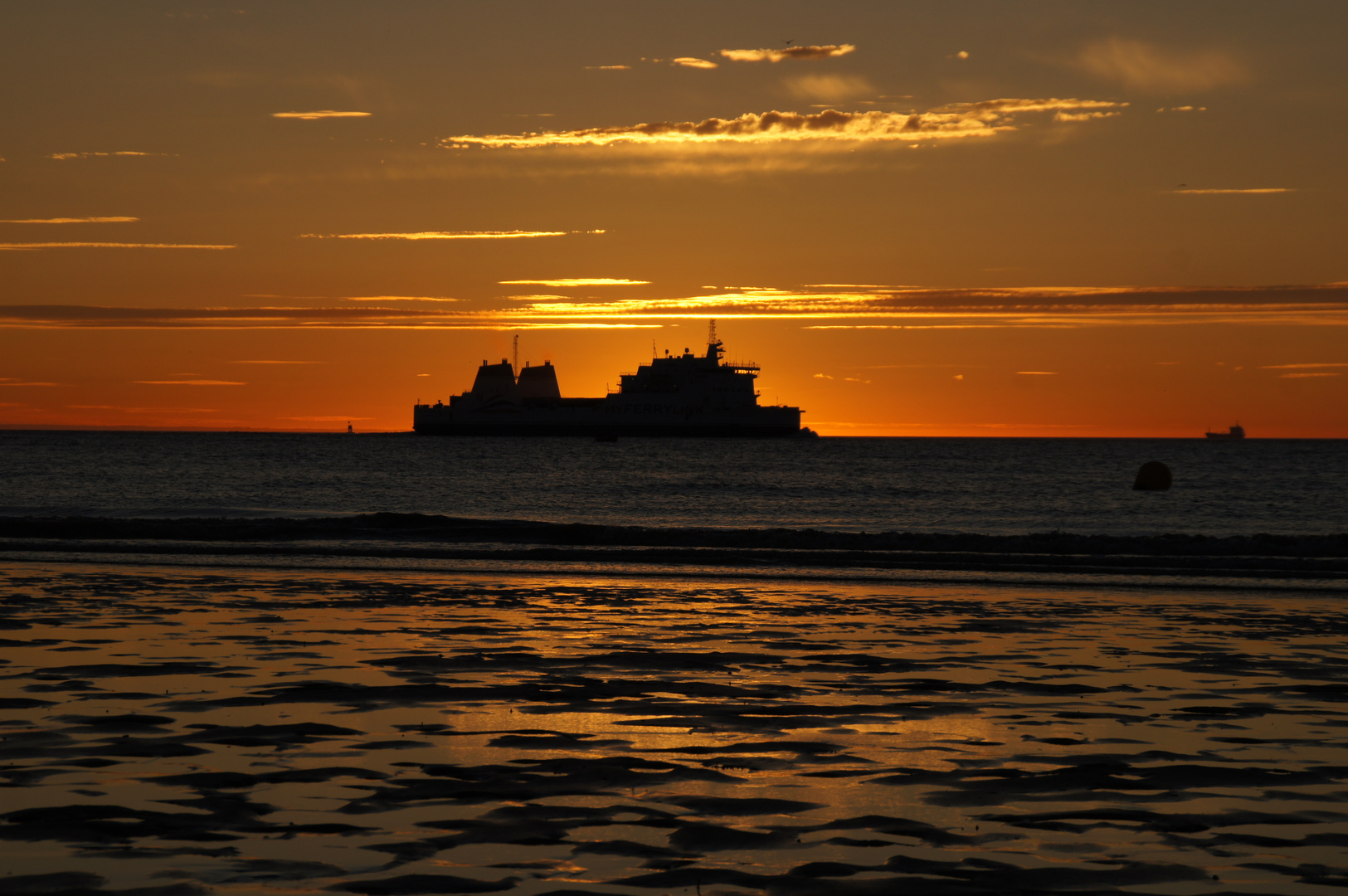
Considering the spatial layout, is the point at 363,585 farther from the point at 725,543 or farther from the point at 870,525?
the point at 870,525

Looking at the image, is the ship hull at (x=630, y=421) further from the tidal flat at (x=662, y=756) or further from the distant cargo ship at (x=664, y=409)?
the tidal flat at (x=662, y=756)

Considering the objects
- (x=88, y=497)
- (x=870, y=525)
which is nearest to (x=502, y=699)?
(x=870, y=525)

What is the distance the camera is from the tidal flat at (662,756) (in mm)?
4910

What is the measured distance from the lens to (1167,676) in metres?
9.57

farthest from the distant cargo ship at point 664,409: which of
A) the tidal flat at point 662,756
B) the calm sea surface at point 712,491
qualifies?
the tidal flat at point 662,756

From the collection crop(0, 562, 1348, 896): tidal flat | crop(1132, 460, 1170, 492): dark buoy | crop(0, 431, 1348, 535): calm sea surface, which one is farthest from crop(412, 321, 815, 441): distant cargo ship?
crop(0, 562, 1348, 896): tidal flat

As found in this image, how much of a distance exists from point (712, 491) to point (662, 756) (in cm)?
5157

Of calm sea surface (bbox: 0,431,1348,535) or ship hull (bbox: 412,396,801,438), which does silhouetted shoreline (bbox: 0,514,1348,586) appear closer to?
calm sea surface (bbox: 0,431,1348,535)

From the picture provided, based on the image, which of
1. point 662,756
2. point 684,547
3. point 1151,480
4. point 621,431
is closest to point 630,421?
point 621,431

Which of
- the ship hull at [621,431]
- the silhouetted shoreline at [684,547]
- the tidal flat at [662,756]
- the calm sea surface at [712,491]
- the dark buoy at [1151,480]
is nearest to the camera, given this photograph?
the tidal flat at [662,756]

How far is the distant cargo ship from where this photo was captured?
525ft

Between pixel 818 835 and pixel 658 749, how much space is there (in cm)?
181

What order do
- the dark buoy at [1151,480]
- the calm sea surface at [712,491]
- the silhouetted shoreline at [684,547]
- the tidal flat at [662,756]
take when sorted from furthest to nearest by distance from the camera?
the dark buoy at [1151,480], the calm sea surface at [712,491], the silhouetted shoreline at [684,547], the tidal flat at [662,756]

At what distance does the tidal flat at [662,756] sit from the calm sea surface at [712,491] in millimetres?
25511
